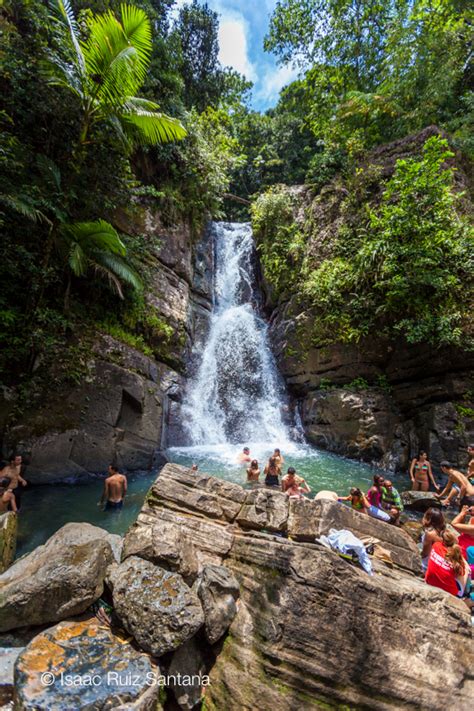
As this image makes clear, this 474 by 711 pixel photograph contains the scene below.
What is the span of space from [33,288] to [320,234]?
11843 mm

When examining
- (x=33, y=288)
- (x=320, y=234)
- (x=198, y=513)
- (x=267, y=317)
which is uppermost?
(x=320, y=234)

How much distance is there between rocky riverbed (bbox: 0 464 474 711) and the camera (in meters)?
2.24

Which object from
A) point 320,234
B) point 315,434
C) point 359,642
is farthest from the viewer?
point 320,234

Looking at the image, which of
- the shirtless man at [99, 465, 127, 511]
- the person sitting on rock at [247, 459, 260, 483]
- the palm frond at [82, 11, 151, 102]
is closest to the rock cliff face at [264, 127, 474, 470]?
the person sitting on rock at [247, 459, 260, 483]

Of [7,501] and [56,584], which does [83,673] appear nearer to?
[56,584]

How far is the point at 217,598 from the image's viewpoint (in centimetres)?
271

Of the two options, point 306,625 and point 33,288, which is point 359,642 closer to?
point 306,625

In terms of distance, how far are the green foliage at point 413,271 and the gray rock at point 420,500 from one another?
14.4 feet

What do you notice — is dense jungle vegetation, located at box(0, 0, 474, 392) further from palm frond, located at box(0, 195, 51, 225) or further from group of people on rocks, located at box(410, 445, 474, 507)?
group of people on rocks, located at box(410, 445, 474, 507)

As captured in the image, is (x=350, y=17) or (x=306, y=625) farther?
(x=350, y=17)

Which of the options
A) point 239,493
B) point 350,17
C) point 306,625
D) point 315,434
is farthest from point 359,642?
point 350,17

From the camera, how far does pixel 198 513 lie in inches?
147

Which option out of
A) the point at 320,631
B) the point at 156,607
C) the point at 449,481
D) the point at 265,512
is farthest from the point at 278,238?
the point at 156,607

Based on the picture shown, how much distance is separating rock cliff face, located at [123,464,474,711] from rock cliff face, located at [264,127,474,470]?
7.14 metres
